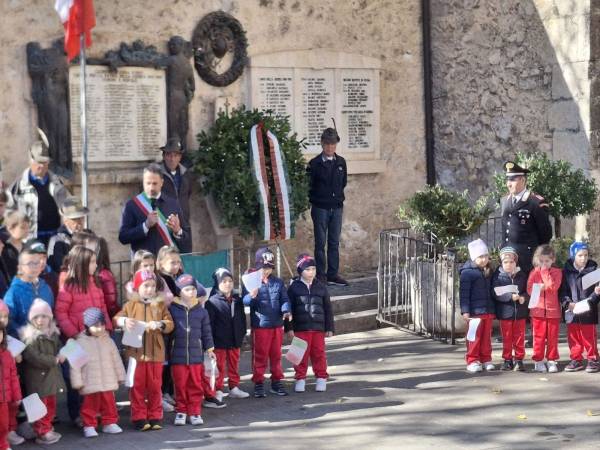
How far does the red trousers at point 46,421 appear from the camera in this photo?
7611mm

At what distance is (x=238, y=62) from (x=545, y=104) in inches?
149

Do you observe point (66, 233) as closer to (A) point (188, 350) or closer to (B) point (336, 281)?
(A) point (188, 350)

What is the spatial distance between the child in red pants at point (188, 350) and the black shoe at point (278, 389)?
3.10 feet

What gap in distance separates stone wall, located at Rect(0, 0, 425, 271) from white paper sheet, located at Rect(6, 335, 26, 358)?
368 cm

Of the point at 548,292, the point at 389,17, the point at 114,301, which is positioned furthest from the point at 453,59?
the point at 114,301

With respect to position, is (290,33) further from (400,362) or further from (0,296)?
(0,296)

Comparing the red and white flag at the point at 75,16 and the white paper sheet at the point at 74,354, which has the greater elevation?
the red and white flag at the point at 75,16

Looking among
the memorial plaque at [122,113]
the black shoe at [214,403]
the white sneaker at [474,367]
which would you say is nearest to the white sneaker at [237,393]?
the black shoe at [214,403]

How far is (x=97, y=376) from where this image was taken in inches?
305

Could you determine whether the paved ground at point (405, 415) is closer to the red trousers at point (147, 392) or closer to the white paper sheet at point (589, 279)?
the red trousers at point (147, 392)

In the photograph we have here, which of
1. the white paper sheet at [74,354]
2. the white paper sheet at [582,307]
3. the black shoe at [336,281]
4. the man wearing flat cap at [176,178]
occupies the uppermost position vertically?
the man wearing flat cap at [176,178]

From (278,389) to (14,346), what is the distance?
246cm

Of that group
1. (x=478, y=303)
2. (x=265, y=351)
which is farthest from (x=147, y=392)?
(x=478, y=303)

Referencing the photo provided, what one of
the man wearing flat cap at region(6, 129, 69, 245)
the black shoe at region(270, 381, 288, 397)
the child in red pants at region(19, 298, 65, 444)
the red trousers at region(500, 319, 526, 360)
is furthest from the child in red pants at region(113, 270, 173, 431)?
the red trousers at region(500, 319, 526, 360)
